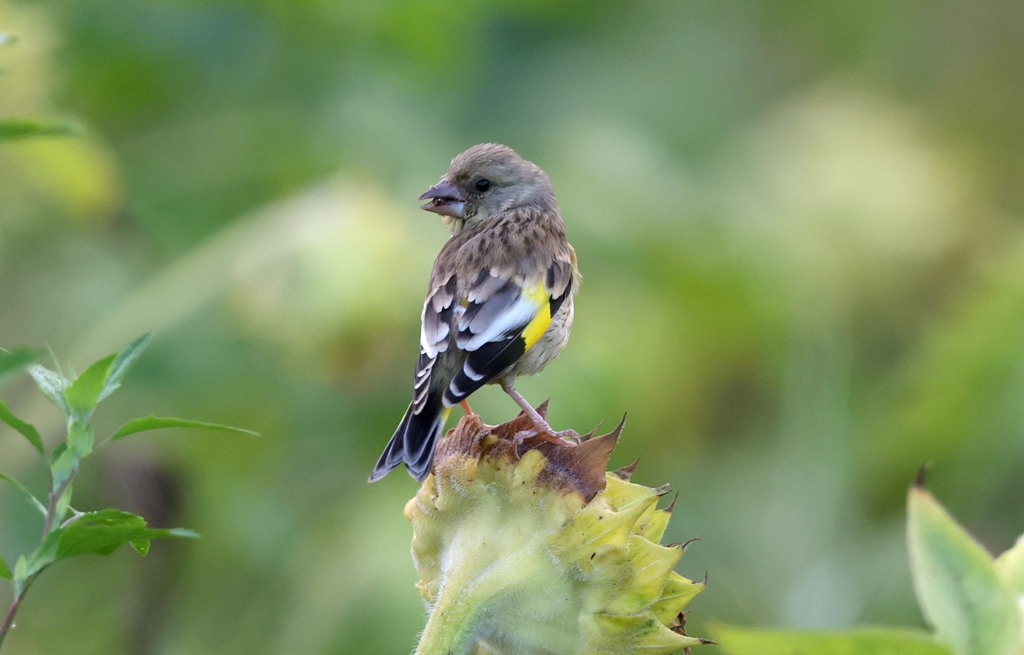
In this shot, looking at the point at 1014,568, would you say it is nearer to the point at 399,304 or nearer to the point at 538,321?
the point at 538,321

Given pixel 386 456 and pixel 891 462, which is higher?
pixel 891 462

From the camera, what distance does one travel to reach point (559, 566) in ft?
5.62

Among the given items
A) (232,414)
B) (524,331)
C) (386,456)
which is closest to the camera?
(386,456)

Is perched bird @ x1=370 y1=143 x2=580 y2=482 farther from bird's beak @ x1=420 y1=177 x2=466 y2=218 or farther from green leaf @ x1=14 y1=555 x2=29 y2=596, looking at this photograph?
green leaf @ x1=14 y1=555 x2=29 y2=596

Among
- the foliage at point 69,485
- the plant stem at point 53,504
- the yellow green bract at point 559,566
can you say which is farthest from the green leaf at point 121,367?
the yellow green bract at point 559,566

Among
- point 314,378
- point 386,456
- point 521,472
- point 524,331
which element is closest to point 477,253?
point 524,331

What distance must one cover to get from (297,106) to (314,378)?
1701mm

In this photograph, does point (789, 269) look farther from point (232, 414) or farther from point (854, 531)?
point (232, 414)

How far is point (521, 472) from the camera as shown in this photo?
69.6 inches

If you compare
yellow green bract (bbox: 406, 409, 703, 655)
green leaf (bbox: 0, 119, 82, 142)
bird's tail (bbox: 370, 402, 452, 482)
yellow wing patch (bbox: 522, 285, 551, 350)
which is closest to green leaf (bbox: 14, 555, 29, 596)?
green leaf (bbox: 0, 119, 82, 142)

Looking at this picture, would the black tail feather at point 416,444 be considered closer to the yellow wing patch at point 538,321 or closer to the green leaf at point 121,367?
the yellow wing patch at point 538,321

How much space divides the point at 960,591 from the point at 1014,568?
0.16m

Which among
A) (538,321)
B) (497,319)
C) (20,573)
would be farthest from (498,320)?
(20,573)

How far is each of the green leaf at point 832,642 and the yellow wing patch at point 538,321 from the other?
1331mm
